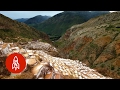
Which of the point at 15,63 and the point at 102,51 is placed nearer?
the point at 15,63

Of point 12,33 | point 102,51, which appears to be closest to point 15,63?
point 12,33

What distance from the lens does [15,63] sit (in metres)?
7.18

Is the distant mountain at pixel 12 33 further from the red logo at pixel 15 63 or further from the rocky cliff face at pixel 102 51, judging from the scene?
the red logo at pixel 15 63

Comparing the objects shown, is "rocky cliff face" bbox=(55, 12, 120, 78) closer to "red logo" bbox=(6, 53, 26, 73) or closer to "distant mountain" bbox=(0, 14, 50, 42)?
"distant mountain" bbox=(0, 14, 50, 42)

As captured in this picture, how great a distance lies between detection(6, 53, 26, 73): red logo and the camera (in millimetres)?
7235

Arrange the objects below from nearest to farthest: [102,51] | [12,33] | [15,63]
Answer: [15,63] < [12,33] < [102,51]

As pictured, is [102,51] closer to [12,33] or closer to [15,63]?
[12,33]

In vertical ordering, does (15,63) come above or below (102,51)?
above

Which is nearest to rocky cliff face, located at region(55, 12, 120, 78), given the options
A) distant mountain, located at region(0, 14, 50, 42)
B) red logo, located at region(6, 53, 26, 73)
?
distant mountain, located at region(0, 14, 50, 42)

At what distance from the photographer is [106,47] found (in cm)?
2055

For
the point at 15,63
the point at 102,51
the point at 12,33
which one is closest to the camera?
the point at 15,63

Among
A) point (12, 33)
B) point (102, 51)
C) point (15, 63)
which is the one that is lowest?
A: point (102, 51)
